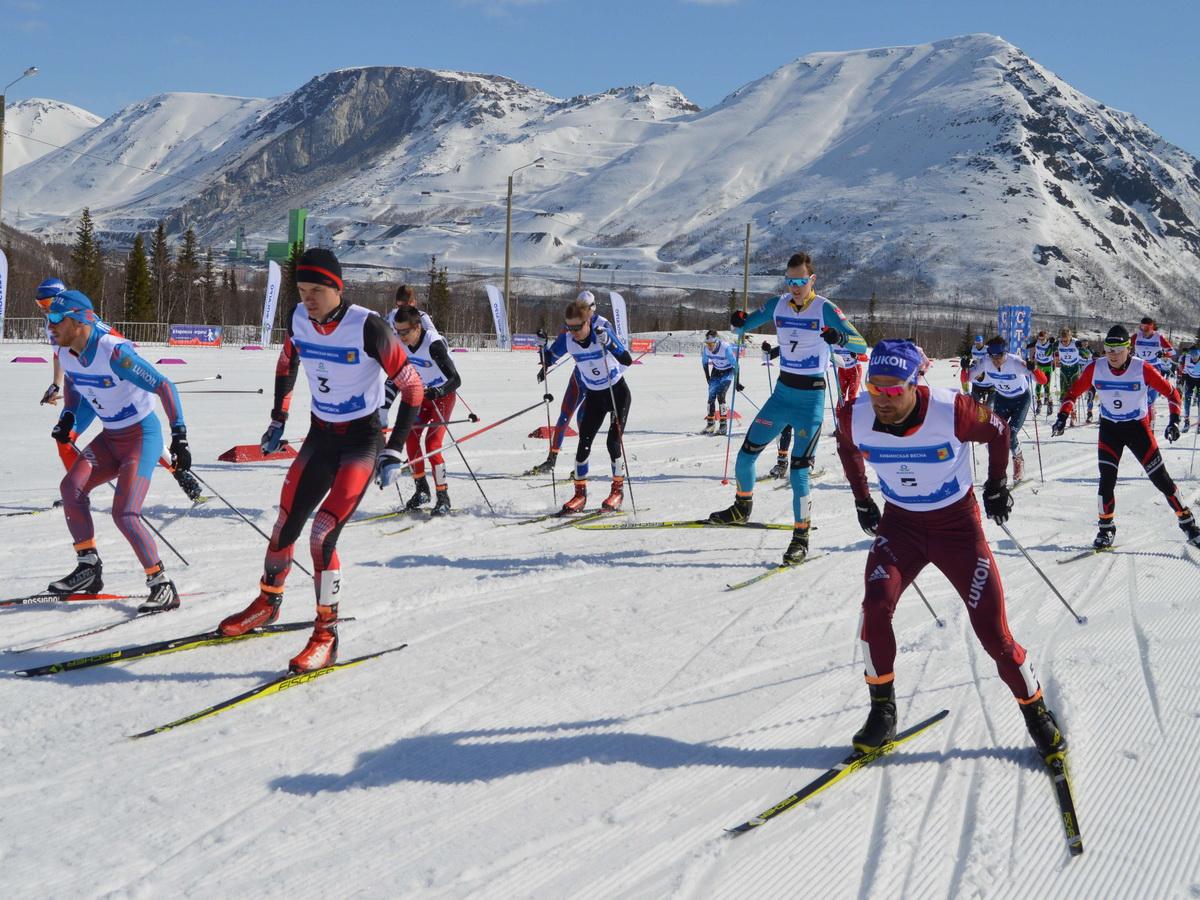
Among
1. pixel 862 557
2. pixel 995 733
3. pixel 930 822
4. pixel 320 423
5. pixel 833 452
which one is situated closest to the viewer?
pixel 930 822

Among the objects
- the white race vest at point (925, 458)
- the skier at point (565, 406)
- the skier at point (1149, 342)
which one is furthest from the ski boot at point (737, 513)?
the skier at point (1149, 342)

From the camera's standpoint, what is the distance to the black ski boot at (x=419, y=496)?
8734mm

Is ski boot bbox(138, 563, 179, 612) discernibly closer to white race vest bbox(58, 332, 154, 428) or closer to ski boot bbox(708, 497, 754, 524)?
white race vest bbox(58, 332, 154, 428)

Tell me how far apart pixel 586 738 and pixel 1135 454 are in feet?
20.9

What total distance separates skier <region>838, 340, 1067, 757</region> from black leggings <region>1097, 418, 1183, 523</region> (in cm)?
465

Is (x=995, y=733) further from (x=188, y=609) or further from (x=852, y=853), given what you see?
(x=188, y=609)

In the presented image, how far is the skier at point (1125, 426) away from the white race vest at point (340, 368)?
638cm

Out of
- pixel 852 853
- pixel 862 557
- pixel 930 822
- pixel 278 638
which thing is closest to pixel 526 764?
pixel 852 853

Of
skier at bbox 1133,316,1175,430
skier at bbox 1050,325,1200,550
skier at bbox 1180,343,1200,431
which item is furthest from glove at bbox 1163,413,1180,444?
skier at bbox 1180,343,1200,431

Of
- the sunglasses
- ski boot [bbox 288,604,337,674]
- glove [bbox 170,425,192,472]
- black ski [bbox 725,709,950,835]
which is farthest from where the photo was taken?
glove [bbox 170,425,192,472]

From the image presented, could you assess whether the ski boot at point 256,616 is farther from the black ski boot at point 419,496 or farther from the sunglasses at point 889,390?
the black ski boot at point 419,496

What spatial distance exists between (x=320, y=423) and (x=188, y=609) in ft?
5.57

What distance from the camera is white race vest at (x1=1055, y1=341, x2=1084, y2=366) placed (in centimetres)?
2109

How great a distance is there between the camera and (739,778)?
3740 millimetres
